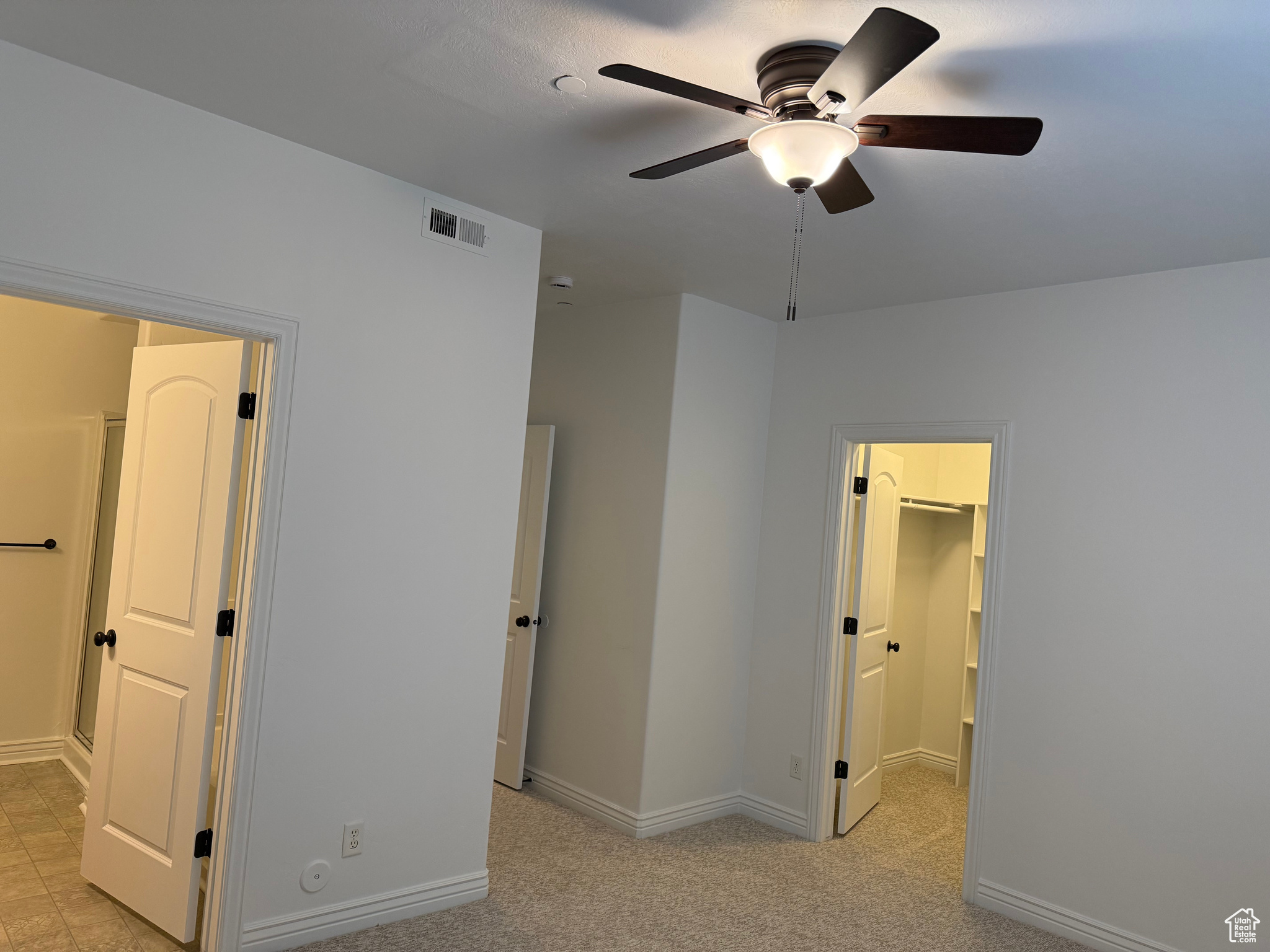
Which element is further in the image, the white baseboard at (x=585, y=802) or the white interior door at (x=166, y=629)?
the white baseboard at (x=585, y=802)

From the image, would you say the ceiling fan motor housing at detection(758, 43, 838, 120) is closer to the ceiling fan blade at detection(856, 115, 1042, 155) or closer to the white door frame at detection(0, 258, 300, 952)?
the ceiling fan blade at detection(856, 115, 1042, 155)

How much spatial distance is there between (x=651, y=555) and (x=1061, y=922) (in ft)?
7.55

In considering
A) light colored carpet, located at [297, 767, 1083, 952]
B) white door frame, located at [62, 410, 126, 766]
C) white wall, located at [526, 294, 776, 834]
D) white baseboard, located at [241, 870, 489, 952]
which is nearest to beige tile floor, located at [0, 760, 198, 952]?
white baseboard, located at [241, 870, 489, 952]

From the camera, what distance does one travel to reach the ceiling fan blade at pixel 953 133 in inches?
70.8

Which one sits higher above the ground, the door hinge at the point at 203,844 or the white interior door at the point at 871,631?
the white interior door at the point at 871,631

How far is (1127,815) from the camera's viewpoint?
132 inches

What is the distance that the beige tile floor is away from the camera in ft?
9.35

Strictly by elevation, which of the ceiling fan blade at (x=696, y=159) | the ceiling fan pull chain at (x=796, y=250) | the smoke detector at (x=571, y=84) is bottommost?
the ceiling fan blade at (x=696, y=159)

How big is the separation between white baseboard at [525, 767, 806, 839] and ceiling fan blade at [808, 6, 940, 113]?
3.47 metres

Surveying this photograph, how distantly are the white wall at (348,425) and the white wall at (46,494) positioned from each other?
222 cm

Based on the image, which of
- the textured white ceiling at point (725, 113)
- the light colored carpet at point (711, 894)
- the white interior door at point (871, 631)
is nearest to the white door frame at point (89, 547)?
the light colored carpet at point (711, 894)

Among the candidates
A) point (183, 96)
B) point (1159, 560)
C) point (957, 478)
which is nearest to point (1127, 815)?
point (1159, 560)

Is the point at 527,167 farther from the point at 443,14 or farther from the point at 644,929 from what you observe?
the point at 644,929

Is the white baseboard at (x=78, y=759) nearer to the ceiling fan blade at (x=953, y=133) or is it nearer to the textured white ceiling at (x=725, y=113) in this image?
the textured white ceiling at (x=725, y=113)
